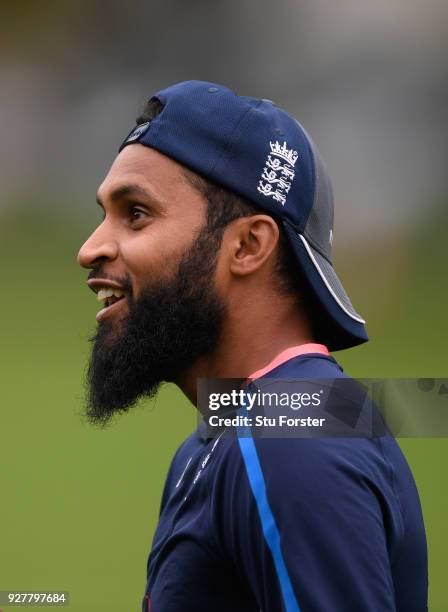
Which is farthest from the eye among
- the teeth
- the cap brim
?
the cap brim

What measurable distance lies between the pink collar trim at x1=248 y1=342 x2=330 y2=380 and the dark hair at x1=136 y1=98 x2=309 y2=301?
0.31ft

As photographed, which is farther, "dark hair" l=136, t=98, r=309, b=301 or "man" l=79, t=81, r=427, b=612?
"dark hair" l=136, t=98, r=309, b=301

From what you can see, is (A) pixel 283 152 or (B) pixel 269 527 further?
(A) pixel 283 152

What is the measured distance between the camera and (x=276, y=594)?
972 mm

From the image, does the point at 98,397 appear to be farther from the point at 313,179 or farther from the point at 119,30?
the point at 119,30

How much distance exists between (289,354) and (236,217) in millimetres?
227

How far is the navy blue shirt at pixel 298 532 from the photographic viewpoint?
0.96 m

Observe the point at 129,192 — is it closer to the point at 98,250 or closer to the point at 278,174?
the point at 98,250

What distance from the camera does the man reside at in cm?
114

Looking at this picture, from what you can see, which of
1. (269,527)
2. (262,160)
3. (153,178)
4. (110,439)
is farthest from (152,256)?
(110,439)

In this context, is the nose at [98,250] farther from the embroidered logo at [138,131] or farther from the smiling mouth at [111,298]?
the embroidered logo at [138,131]

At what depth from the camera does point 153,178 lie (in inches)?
52.4
